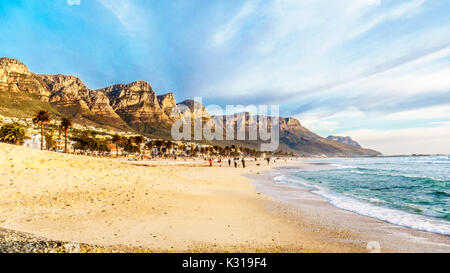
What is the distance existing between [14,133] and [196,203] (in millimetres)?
81936

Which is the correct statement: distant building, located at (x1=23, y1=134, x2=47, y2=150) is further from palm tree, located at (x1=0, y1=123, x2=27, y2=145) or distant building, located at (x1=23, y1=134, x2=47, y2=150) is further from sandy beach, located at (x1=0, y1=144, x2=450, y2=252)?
sandy beach, located at (x1=0, y1=144, x2=450, y2=252)

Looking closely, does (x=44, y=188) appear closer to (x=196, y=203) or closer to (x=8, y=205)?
(x=8, y=205)

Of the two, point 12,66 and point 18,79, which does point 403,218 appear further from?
point 12,66

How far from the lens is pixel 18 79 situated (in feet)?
594

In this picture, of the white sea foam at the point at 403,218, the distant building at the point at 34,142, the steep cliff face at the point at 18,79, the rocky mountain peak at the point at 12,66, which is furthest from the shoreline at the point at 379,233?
the rocky mountain peak at the point at 12,66

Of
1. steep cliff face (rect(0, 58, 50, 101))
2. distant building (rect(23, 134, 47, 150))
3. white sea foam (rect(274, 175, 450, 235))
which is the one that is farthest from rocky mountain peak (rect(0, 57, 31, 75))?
white sea foam (rect(274, 175, 450, 235))

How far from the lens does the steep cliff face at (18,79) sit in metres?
167

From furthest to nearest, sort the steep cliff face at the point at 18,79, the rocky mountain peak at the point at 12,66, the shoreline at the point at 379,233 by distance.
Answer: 1. the rocky mountain peak at the point at 12,66
2. the steep cliff face at the point at 18,79
3. the shoreline at the point at 379,233

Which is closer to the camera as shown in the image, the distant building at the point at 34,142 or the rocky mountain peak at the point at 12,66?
the distant building at the point at 34,142

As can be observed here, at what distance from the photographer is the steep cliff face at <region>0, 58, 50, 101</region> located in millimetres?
167188

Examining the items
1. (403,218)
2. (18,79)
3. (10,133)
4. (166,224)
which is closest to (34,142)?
(10,133)

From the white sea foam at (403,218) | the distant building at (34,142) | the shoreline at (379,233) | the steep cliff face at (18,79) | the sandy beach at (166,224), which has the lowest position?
the white sea foam at (403,218)

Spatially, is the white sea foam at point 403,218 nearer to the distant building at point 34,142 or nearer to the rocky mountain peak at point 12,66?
the distant building at point 34,142

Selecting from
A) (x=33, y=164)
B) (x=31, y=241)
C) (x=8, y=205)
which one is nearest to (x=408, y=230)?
(x=31, y=241)
